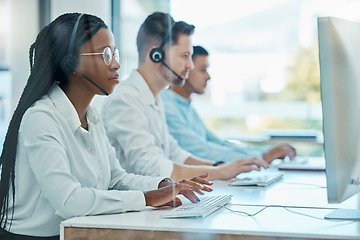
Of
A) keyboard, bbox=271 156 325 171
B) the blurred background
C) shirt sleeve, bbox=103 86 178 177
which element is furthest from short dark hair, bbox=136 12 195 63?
the blurred background

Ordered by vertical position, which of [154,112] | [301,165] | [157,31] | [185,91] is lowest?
[301,165]

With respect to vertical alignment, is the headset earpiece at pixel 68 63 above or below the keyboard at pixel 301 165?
above

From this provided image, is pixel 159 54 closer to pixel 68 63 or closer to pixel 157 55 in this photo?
pixel 157 55

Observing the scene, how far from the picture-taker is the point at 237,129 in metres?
6.06

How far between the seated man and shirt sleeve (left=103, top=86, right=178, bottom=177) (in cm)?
47

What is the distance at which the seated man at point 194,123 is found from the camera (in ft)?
8.54

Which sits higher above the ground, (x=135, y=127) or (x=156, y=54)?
(x=156, y=54)

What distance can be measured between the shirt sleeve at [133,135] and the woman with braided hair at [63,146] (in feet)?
1.24

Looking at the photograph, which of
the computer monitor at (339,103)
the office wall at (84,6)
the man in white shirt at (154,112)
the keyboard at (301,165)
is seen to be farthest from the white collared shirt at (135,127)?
the computer monitor at (339,103)

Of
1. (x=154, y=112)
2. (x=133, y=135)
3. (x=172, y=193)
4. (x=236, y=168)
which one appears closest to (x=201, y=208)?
(x=172, y=193)

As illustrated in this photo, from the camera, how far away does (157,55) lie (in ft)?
7.43

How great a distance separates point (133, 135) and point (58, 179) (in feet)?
2.57

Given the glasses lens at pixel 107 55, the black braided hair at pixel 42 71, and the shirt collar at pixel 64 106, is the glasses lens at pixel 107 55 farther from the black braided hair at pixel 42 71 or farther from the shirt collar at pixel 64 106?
the shirt collar at pixel 64 106

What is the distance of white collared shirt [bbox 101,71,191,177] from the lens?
6.41 ft
